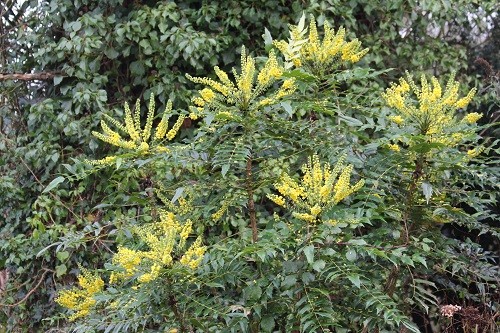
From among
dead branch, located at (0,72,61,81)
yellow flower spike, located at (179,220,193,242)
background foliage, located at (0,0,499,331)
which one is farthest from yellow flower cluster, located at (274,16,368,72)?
dead branch, located at (0,72,61,81)

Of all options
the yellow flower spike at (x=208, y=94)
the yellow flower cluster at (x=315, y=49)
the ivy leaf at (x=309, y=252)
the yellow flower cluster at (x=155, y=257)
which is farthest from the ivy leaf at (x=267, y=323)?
the yellow flower cluster at (x=315, y=49)

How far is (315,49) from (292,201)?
1.79 ft

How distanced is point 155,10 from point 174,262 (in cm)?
209

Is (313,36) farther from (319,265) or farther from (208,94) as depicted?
(319,265)

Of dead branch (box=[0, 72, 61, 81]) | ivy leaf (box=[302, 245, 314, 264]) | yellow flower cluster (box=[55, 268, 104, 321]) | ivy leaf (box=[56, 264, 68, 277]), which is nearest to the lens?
ivy leaf (box=[302, 245, 314, 264])

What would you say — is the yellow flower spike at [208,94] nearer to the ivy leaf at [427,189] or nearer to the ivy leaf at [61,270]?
the ivy leaf at [427,189]

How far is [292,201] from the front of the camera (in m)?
2.49

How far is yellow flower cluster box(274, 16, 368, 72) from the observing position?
98.9 inches

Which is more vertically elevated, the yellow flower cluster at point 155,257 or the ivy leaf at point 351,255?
the yellow flower cluster at point 155,257

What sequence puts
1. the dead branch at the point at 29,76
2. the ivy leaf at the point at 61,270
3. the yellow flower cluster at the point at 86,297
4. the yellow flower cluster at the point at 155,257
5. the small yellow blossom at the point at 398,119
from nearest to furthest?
1. the yellow flower cluster at the point at 155,257
2. the small yellow blossom at the point at 398,119
3. the yellow flower cluster at the point at 86,297
4. the ivy leaf at the point at 61,270
5. the dead branch at the point at 29,76

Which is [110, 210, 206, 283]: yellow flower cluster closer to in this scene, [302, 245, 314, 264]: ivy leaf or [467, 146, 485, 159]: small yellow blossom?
[302, 245, 314, 264]: ivy leaf

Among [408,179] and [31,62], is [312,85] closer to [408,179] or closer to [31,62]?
[408,179]

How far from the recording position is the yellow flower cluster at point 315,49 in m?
2.51

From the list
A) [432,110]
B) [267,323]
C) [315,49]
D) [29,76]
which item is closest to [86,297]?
[267,323]
